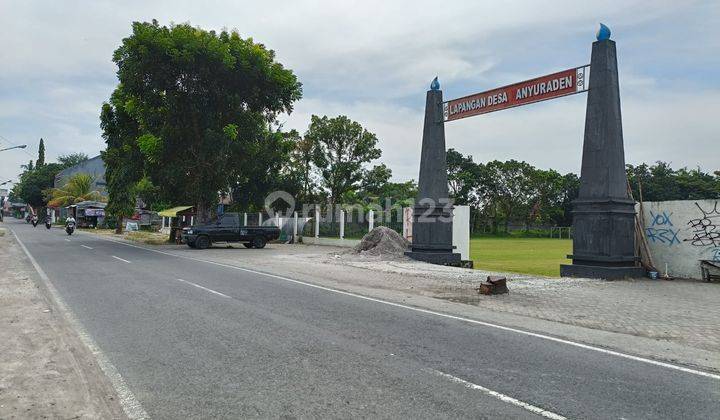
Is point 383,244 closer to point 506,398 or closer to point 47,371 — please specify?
point 47,371

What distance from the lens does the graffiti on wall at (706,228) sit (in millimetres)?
13898

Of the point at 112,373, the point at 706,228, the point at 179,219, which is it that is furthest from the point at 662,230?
the point at 179,219

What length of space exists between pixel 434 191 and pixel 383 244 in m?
4.20

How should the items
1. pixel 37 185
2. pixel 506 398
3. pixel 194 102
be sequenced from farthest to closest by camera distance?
pixel 37 185
pixel 194 102
pixel 506 398

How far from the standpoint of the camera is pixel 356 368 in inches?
226

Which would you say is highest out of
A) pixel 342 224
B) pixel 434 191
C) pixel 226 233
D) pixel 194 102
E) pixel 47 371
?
pixel 194 102

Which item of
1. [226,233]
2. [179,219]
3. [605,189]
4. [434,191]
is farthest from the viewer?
[179,219]

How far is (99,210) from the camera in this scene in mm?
61969

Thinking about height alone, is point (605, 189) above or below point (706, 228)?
above

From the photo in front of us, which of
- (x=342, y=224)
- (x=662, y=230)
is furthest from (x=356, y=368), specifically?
(x=342, y=224)

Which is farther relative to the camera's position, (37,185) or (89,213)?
(37,185)

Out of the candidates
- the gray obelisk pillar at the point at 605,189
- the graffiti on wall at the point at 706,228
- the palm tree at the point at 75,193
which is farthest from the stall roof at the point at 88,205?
the graffiti on wall at the point at 706,228

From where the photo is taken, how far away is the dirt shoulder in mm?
4566

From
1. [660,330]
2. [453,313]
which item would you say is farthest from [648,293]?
[453,313]
